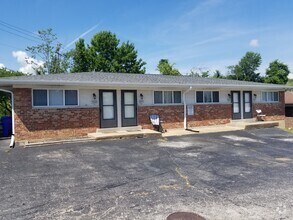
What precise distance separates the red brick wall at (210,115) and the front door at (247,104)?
129 cm

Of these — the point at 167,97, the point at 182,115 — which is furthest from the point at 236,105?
the point at 167,97

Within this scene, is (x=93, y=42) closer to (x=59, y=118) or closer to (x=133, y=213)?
(x=59, y=118)

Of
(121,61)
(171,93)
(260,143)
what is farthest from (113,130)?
(121,61)

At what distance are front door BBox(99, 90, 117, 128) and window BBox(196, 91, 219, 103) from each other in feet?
16.9

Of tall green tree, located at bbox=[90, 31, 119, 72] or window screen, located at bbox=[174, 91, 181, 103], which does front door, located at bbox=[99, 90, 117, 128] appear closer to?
window screen, located at bbox=[174, 91, 181, 103]

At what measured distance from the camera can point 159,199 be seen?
191 inches

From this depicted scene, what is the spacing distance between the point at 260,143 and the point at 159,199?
779 cm

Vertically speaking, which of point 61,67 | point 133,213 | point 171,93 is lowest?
point 133,213

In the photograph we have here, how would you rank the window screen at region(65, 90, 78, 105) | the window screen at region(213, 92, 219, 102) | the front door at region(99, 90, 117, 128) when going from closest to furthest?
the window screen at region(65, 90, 78, 105), the front door at region(99, 90, 117, 128), the window screen at region(213, 92, 219, 102)

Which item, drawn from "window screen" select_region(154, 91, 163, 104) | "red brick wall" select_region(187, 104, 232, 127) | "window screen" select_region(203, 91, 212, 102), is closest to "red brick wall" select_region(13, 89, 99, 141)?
"window screen" select_region(154, 91, 163, 104)

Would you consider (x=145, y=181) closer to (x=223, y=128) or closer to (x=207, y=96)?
(x=223, y=128)

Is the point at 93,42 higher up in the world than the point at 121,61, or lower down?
higher up

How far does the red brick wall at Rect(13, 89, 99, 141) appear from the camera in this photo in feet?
36.9

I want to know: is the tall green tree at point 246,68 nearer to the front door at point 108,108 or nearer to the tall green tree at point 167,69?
the tall green tree at point 167,69
